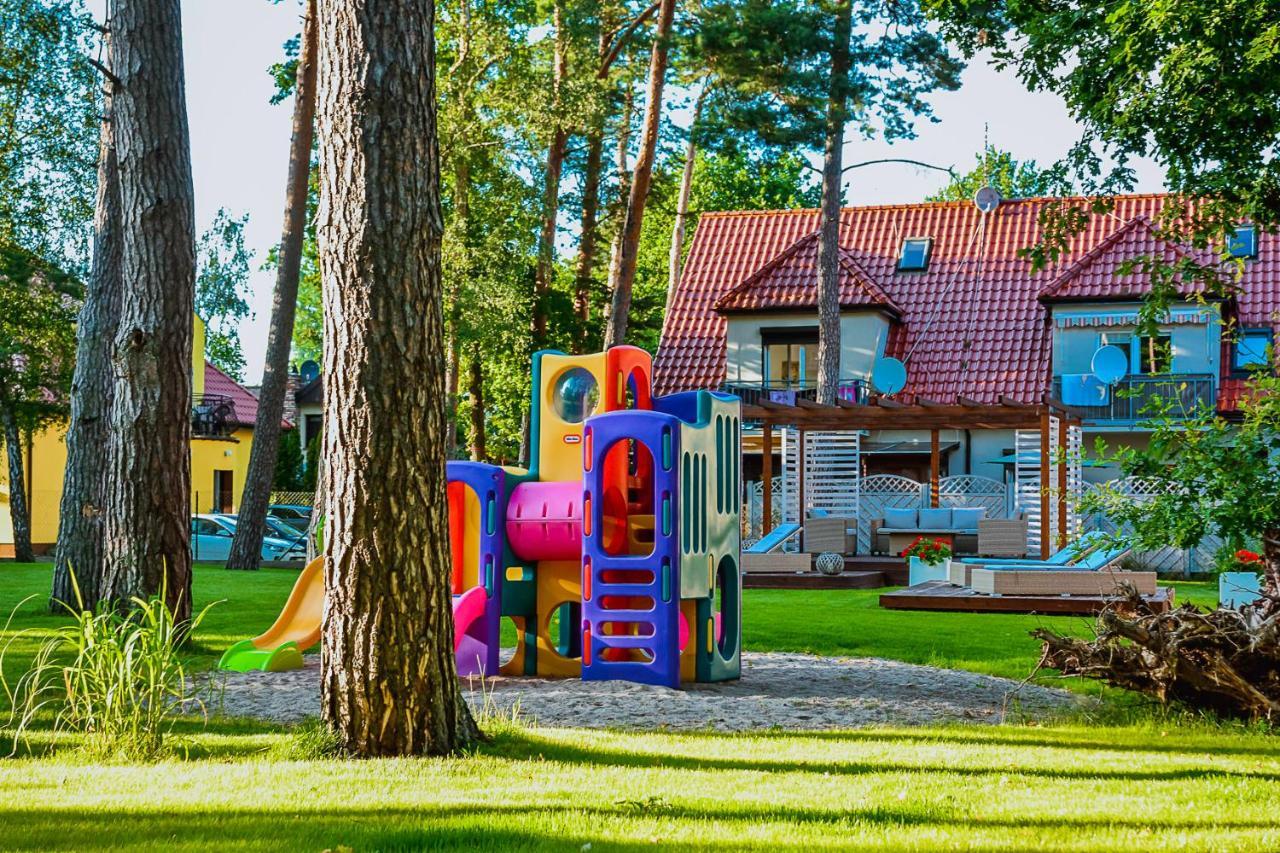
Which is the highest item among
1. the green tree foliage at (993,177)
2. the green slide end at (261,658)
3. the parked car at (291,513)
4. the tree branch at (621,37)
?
the green tree foliage at (993,177)

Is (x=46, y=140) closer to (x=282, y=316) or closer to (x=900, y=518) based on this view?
(x=282, y=316)

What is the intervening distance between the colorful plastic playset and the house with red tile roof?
2285 centimetres

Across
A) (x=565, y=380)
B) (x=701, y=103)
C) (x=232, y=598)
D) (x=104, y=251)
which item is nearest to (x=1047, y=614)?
(x=565, y=380)

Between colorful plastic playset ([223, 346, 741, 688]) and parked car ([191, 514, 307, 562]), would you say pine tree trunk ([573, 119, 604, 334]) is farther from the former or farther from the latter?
colorful plastic playset ([223, 346, 741, 688])

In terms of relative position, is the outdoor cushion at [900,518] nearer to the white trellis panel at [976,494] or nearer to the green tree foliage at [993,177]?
the white trellis panel at [976,494]

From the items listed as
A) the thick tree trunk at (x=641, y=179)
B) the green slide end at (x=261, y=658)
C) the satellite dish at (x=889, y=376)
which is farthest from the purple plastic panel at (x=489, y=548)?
the satellite dish at (x=889, y=376)

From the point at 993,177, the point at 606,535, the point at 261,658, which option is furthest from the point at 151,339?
the point at 993,177

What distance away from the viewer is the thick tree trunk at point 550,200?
114ft

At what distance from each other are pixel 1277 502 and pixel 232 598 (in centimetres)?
1281

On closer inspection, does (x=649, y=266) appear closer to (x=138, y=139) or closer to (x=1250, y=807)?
(x=138, y=139)

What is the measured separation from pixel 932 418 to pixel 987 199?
1206 cm

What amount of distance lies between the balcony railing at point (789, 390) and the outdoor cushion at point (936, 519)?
5742 millimetres

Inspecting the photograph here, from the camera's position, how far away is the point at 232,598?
1830cm

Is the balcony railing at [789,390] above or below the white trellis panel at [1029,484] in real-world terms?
above
